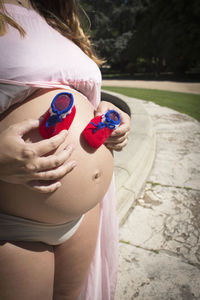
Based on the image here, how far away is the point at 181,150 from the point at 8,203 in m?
3.01

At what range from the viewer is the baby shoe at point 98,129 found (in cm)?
77

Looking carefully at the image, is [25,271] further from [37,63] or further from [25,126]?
[37,63]

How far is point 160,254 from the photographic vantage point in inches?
60.6

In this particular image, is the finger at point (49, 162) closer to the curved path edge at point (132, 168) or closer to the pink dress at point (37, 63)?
the pink dress at point (37, 63)

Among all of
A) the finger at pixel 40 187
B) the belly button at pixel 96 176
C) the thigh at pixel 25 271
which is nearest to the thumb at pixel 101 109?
the belly button at pixel 96 176

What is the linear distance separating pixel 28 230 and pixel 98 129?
423 millimetres

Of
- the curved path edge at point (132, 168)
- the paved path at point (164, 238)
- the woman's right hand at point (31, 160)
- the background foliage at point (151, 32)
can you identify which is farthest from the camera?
the background foliage at point (151, 32)

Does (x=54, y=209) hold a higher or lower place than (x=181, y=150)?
higher

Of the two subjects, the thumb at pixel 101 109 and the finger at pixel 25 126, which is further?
the thumb at pixel 101 109

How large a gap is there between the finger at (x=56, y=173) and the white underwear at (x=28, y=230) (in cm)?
20

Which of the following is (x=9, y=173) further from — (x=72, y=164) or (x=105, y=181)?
(x=105, y=181)

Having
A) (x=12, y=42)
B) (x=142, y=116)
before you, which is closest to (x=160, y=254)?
(x=12, y=42)

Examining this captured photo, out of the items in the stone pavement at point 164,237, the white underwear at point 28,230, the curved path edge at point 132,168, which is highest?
the white underwear at point 28,230

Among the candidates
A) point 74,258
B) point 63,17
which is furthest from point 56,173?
point 63,17
